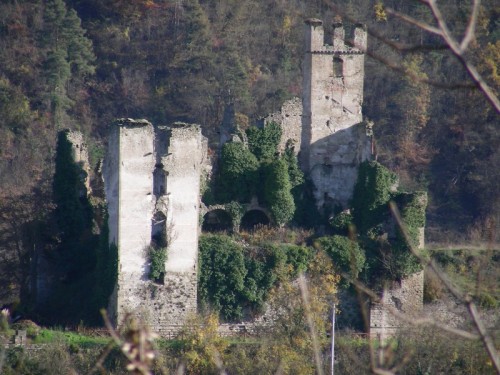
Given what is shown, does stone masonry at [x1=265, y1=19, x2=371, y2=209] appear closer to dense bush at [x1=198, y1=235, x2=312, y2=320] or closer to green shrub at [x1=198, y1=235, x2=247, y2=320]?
dense bush at [x1=198, y1=235, x2=312, y2=320]

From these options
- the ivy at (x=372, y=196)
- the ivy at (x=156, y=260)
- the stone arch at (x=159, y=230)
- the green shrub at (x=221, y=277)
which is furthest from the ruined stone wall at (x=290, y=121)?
the ivy at (x=156, y=260)

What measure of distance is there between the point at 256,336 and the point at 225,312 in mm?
838

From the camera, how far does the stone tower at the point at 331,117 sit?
33375 mm

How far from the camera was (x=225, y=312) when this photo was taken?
29.8 m

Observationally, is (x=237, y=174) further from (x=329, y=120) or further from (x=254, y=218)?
(x=329, y=120)

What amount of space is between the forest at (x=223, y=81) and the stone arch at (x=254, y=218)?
25.9ft

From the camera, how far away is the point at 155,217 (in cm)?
2919

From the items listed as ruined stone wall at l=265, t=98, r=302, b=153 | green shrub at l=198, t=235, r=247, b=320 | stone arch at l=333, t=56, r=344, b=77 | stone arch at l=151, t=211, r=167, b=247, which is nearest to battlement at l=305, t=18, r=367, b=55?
stone arch at l=333, t=56, r=344, b=77

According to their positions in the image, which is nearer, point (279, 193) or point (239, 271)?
→ point (239, 271)

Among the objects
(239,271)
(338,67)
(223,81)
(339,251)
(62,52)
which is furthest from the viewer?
(223,81)

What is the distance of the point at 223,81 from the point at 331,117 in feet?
50.9

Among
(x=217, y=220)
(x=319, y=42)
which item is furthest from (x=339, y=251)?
(x=319, y=42)

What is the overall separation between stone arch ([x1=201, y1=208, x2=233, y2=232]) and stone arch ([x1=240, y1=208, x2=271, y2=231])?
0.61 metres

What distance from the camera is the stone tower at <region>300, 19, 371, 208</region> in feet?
109
